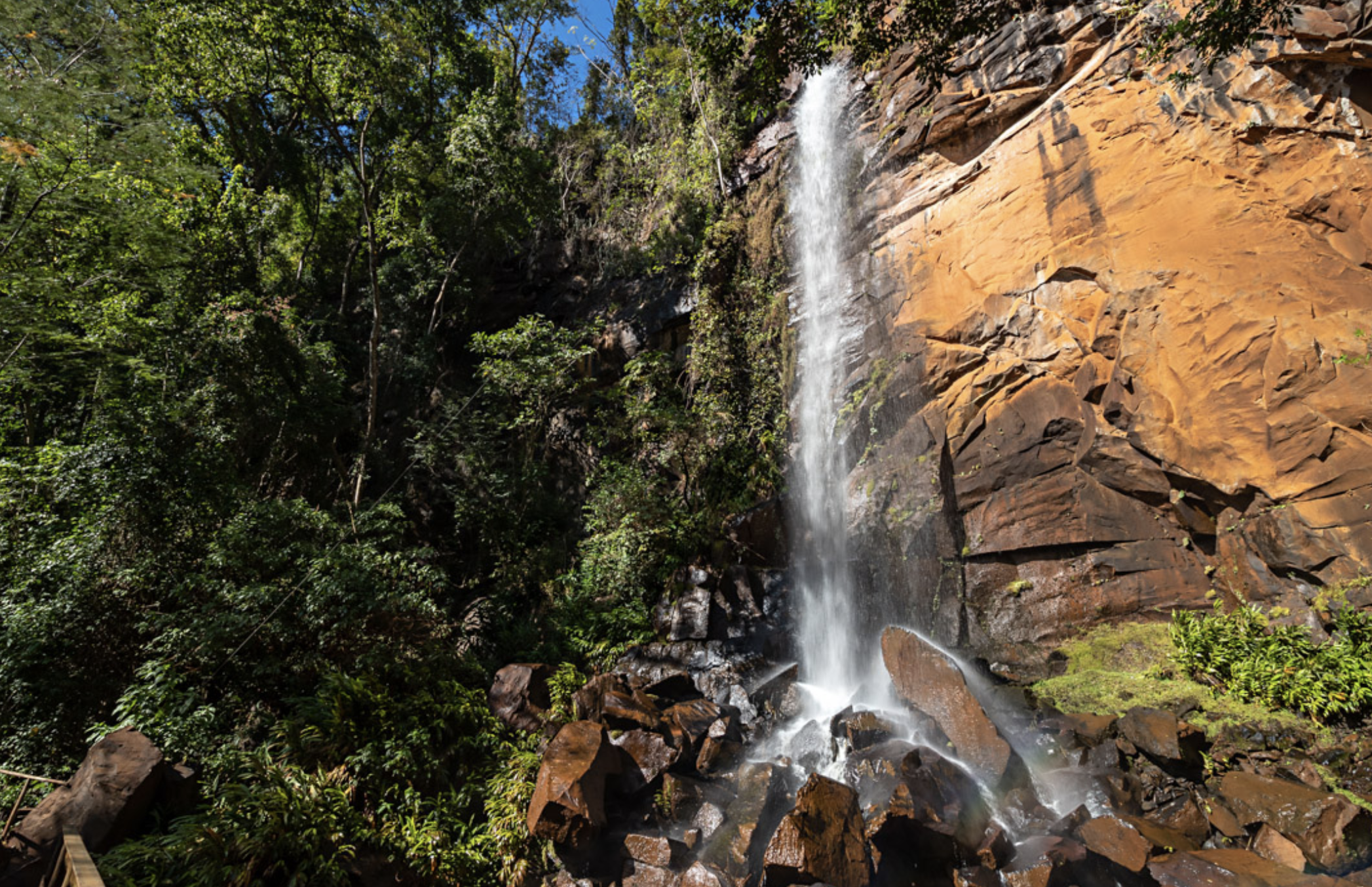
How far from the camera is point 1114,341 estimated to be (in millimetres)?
7738

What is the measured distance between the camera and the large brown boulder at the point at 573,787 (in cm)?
505

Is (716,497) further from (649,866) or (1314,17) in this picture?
(1314,17)

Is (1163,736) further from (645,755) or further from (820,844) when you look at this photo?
(645,755)

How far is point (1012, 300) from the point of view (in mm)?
8727

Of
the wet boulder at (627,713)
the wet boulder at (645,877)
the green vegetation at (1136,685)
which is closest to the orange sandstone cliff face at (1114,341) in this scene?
the green vegetation at (1136,685)

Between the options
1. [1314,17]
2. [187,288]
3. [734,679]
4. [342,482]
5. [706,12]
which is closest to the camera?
[706,12]

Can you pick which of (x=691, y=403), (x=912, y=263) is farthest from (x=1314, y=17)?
(x=691, y=403)

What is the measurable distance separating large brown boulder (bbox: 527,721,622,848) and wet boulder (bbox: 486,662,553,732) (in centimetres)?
94

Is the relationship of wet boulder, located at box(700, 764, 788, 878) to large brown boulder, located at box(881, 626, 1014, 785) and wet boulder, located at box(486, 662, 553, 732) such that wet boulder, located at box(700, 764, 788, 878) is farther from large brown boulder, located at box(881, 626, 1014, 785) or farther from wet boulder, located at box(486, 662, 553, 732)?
wet boulder, located at box(486, 662, 553, 732)

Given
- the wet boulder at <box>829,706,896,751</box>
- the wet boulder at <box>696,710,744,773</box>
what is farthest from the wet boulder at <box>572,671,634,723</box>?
the wet boulder at <box>829,706,896,751</box>

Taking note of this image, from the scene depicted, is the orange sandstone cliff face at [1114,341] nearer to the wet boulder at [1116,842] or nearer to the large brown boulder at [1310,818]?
the large brown boulder at [1310,818]

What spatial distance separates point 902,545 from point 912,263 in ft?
16.1

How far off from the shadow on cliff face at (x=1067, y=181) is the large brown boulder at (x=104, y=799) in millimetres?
11480

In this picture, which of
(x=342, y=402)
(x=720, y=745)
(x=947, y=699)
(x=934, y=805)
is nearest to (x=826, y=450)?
(x=947, y=699)
